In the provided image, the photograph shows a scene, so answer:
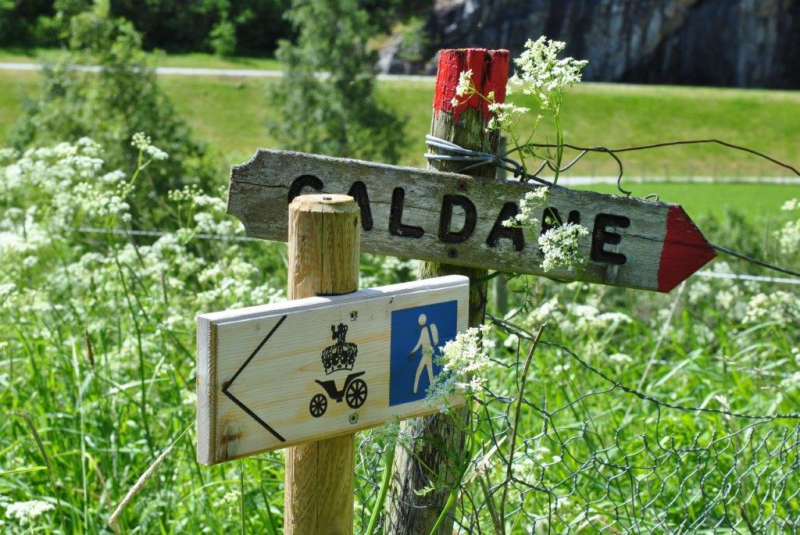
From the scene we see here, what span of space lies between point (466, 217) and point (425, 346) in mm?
487

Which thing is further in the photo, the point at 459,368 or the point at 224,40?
the point at 224,40

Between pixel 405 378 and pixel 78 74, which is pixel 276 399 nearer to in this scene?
pixel 405 378

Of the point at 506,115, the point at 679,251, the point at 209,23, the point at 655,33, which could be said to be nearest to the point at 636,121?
the point at 655,33

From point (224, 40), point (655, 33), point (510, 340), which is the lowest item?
point (510, 340)

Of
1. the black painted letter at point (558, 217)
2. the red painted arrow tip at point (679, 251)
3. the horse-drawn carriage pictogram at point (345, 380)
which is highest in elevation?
the black painted letter at point (558, 217)

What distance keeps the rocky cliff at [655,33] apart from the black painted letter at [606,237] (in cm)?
3840

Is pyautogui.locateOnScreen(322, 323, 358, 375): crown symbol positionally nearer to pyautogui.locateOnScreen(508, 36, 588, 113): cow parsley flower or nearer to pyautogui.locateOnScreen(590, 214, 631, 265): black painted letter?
pyautogui.locateOnScreen(508, 36, 588, 113): cow parsley flower

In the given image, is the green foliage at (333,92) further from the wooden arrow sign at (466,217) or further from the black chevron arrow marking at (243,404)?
the black chevron arrow marking at (243,404)

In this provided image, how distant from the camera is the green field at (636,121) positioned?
985 inches

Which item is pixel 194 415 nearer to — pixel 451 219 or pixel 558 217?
pixel 451 219

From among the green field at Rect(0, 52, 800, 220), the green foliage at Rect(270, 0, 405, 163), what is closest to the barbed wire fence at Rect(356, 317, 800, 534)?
the green foliage at Rect(270, 0, 405, 163)

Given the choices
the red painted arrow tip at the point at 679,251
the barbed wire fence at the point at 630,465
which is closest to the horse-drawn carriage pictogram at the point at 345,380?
the barbed wire fence at the point at 630,465

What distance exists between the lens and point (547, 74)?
1.92m

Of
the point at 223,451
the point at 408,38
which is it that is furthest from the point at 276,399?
the point at 408,38
